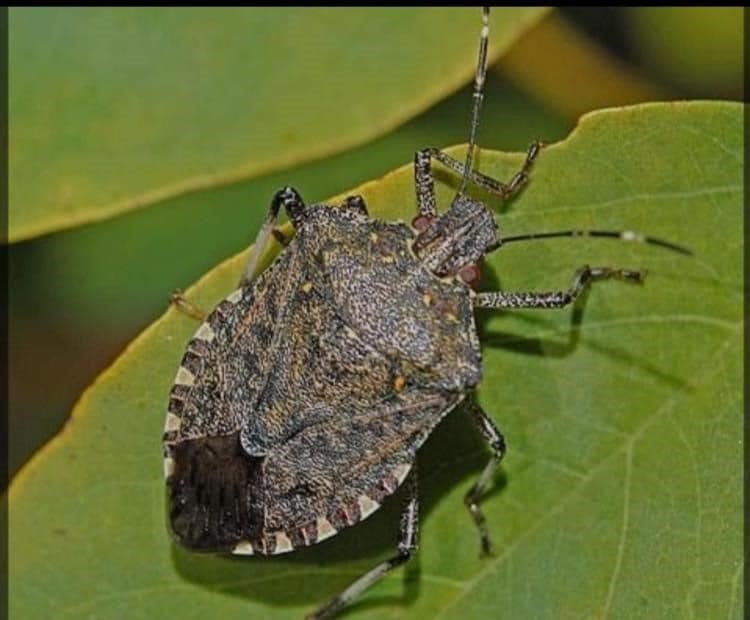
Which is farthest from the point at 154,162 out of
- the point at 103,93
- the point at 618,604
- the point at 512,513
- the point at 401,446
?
the point at 618,604

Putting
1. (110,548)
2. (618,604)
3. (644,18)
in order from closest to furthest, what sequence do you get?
(618,604) < (110,548) < (644,18)

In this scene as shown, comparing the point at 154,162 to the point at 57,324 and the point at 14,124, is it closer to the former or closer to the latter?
the point at 14,124

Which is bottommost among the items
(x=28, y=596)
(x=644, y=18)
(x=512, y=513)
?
(x=28, y=596)

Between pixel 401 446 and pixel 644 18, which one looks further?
pixel 644 18

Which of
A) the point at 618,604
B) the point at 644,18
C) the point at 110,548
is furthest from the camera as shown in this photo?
the point at 644,18

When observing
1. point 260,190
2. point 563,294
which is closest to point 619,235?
point 563,294

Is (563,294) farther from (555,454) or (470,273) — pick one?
(555,454)

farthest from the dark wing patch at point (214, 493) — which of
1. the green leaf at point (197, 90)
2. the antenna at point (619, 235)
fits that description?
the antenna at point (619, 235)
